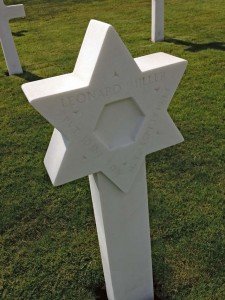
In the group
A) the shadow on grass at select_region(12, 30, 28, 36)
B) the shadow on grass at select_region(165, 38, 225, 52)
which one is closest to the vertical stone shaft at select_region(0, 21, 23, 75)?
the shadow on grass at select_region(12, 30, 28, 36)

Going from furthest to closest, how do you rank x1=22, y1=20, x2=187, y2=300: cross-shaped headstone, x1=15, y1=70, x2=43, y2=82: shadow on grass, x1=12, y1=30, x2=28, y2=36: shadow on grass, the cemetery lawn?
x1=12, y1=30, x2=28, y2=36: shadow on grass
x1=15, y1=70, x2=43, y2=82: shadow on grass
the cemetery lawn
x1=22, y1=20, x2=187, y2=300: cross-shaped headstone

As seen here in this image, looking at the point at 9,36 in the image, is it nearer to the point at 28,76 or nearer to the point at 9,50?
the point at 9,50

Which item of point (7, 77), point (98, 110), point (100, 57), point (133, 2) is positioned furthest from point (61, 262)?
point (133, 2)

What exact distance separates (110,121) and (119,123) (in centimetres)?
4

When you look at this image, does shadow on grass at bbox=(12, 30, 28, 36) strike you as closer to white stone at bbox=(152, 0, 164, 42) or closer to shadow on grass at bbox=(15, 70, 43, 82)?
shadow on grass at bbox=(15, 70, 43, 82)

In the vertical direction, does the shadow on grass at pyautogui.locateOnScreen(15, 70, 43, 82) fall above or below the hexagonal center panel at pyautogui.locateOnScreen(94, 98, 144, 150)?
below

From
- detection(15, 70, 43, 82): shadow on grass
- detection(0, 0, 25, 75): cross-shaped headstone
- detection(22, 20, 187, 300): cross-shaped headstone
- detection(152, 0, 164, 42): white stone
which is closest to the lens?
detection(22, 20, 187, 300): cross-shaped headstone

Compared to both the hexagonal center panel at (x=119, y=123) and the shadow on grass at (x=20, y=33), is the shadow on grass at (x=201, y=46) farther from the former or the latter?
the hexagonal center panel at (x=119, y=123)

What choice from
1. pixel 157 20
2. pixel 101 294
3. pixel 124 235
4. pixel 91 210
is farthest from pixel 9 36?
pixel 124 235

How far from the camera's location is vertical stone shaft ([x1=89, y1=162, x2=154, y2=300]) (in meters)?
1.83

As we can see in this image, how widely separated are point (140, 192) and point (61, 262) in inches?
49.8

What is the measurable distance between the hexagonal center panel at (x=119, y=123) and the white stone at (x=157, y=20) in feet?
19.0

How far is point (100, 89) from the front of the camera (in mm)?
1492

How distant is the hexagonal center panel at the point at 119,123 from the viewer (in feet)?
5.23
